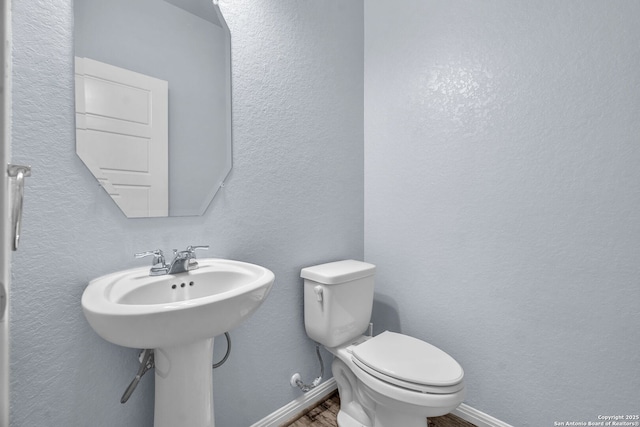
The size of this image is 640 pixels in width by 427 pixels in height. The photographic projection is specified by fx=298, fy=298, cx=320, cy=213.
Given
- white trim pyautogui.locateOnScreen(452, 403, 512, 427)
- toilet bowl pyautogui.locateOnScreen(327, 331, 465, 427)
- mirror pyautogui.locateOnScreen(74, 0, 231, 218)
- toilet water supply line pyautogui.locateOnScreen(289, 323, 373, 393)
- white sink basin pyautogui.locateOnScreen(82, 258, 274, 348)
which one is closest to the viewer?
white sink basin pyautogui.locateOnScreen(82, 258, 274, 348)

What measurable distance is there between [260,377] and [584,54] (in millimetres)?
1852

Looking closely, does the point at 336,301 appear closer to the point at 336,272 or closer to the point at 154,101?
the point at 336,272

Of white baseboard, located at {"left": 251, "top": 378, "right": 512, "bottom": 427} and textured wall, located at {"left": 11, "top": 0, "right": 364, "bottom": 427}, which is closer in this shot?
textured wall, located at {"left": 11, "top": 0, "right": 364, "bottom": 427}

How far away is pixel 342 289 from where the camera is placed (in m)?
1.40

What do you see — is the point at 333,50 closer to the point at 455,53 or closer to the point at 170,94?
the point at 455,53

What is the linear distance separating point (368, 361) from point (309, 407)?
0.60 metres

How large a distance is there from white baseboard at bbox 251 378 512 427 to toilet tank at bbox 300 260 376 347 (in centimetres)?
34

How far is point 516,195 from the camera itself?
129cm

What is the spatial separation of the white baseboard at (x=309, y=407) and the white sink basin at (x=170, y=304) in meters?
0.76

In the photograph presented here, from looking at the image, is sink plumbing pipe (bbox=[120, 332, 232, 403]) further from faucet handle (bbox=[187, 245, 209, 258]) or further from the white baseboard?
the white baseboard

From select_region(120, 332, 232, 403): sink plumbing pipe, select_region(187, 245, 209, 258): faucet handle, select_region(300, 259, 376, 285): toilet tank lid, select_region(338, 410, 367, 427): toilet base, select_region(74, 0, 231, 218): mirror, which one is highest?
select_region(74, 0, 231, 218): mirror

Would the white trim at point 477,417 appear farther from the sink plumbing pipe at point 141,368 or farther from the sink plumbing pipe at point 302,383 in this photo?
the sink plumbing pipe at point 141,368

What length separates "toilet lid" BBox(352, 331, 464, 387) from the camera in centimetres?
107

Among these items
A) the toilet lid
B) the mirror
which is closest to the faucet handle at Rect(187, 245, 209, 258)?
the mirror
